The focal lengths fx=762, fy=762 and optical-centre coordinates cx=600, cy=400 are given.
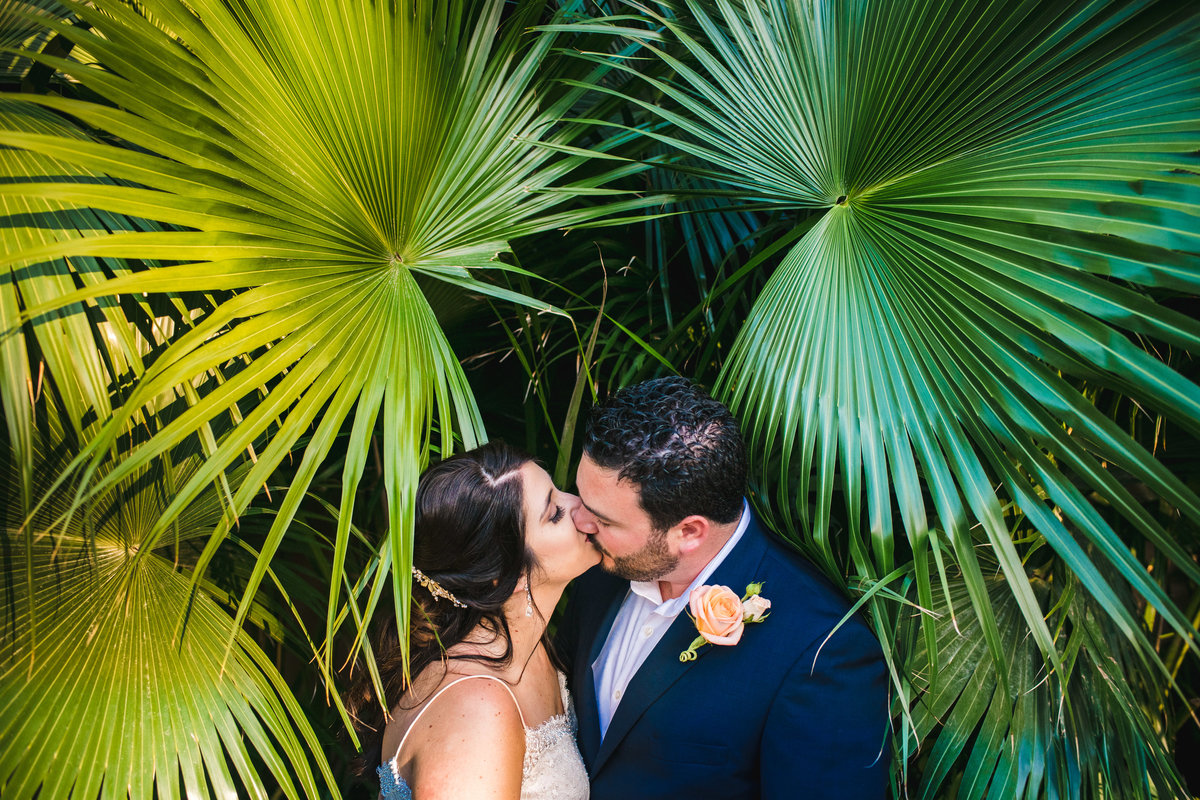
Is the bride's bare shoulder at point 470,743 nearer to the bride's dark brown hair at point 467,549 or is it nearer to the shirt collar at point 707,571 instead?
the bride's dark brown hair at point 467,549

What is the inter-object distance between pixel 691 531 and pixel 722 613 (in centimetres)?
20

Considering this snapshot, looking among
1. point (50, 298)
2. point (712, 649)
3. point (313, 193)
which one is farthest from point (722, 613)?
point (50, 298)

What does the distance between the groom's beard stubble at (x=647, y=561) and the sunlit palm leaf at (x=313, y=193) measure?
1.30 ft

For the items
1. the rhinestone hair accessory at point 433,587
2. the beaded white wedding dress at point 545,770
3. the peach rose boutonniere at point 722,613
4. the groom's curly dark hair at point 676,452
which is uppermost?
the groom's curly dark hair at point 676,452

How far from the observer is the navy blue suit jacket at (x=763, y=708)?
4.57 ft

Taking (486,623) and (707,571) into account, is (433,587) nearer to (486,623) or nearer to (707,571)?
(486,623)

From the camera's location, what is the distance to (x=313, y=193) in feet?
4.34

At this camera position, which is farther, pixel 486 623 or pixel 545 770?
pixel 486 623

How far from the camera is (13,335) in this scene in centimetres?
107

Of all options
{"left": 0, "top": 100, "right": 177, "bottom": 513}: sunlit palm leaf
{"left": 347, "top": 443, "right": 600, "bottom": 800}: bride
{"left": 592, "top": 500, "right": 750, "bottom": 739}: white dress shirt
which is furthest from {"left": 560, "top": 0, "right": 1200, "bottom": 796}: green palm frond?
{"left": 0, "top": 100, "right": 177, "bottom": 513}: sunlit palm leaf

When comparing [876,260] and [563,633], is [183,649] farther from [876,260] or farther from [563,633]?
[876,260]

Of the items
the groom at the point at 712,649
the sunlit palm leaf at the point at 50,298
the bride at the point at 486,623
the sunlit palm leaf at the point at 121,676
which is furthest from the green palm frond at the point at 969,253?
the sunlit palm leaf at the point at 121,676

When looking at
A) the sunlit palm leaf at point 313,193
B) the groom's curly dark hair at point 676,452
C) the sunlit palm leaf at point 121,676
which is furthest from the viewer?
the groom's curly dark hair at point 676,452

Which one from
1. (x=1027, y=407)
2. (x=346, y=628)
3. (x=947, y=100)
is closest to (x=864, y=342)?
(x=1027, y=407)
